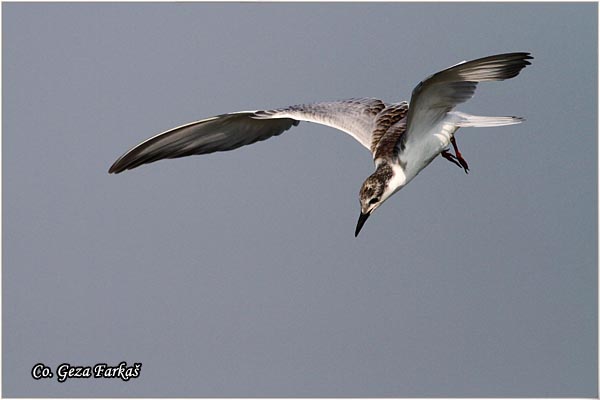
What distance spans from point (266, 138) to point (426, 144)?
1.62m

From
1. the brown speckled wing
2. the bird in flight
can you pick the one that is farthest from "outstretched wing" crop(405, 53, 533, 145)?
the brown speckled wing

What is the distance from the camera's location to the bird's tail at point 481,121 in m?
7.00

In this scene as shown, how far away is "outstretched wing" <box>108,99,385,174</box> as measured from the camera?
7234mm

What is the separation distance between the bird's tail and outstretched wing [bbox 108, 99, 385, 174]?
639 millimetres

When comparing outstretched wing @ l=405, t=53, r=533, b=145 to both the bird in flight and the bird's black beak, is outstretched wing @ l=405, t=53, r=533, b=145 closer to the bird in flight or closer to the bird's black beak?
the bird in flight

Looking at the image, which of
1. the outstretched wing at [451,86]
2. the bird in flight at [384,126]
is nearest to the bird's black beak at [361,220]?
the bird in flight at [384,126]

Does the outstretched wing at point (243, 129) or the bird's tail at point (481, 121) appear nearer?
the bird's tail at point (481, 121)

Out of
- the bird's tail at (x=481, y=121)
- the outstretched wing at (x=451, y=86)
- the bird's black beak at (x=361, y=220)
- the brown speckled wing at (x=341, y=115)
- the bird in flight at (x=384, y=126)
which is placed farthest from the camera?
the brown speckled wing at (x=341, y=115)

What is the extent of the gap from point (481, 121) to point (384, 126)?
682 millimetres

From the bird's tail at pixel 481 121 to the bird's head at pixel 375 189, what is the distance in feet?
2.17

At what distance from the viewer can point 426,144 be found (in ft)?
22.6

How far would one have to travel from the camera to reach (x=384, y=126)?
23.7 feet

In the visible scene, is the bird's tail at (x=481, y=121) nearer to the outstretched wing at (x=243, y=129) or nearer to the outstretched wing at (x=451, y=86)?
the outstretched wing at (x=451, y=86)

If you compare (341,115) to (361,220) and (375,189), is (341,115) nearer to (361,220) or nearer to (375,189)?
(375,189)
